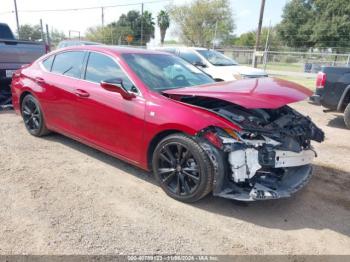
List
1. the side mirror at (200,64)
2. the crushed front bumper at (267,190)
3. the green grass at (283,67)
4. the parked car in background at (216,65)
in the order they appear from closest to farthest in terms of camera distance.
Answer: the crushed front bumper at (267,190)
the parked car in background at (216,65)
the side mirror at (200,64)
the green grass at (283,67)

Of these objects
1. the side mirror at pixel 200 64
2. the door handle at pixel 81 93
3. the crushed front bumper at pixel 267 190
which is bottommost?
the crushed front bumper at pixel 267 190

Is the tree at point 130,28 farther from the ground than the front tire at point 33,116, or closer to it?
farther from the ground

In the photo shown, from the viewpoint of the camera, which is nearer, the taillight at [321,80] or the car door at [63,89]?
the car door at [63,89]

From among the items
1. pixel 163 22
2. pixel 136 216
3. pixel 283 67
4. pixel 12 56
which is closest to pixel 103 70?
pixel 136 216

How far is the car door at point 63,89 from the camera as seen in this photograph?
4.77m

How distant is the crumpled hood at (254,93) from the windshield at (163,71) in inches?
12.5

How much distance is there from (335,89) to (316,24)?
153ft

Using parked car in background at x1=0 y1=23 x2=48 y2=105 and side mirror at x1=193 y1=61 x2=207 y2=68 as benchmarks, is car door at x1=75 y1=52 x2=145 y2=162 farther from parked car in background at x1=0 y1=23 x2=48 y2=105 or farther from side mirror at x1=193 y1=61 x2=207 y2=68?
side mirror at x1=193 y1=61 x2=207 y2=68

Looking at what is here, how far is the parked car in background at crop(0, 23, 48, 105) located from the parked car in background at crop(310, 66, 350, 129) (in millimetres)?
6798

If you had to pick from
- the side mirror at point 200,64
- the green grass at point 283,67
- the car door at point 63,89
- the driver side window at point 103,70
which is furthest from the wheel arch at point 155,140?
the green grass at point 283,67

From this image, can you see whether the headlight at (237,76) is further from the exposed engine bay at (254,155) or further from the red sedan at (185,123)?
the exposed engine bay at (254,155)

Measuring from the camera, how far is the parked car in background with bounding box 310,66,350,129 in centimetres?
726

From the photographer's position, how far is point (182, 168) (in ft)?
12.1

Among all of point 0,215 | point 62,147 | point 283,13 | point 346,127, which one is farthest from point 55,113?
point 283,13
